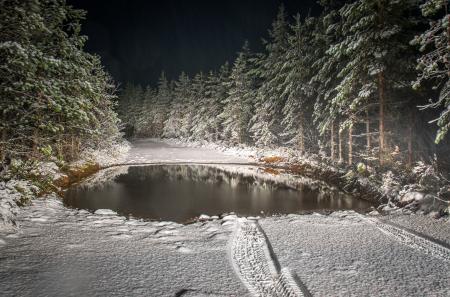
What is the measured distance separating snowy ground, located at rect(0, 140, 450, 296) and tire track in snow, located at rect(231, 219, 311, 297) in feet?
0.07

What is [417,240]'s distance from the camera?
307 inches

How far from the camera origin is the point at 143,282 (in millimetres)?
5602

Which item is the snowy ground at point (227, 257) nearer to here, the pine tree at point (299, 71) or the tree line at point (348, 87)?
the tree line at point (348, 87)

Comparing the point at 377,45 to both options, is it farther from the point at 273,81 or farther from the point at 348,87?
the point at 273,81

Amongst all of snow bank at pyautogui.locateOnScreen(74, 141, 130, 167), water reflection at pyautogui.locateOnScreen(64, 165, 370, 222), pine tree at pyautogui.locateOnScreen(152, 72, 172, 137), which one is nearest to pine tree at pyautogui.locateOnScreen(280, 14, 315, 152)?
water reflection at pyautogui.locateOnScreen(64, 165, 370, 222)

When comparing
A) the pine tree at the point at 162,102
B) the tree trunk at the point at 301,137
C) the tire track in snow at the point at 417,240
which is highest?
the pine tree at the point at 162,102

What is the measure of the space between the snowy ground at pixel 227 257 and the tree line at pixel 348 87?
3.81 metres

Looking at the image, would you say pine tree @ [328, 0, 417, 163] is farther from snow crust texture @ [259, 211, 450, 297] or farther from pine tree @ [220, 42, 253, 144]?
pine tree @ [220, 42, 253, 144]

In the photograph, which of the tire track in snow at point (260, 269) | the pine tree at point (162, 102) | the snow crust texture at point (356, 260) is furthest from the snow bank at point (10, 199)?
the pine tree at point (162, 102)

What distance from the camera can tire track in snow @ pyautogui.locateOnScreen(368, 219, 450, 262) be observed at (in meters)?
6.98

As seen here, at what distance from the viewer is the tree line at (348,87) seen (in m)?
13.7

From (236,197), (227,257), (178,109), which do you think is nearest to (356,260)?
(227,257)

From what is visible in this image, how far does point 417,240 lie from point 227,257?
4.98 metres

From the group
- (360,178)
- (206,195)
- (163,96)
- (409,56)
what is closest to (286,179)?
(360,178)
